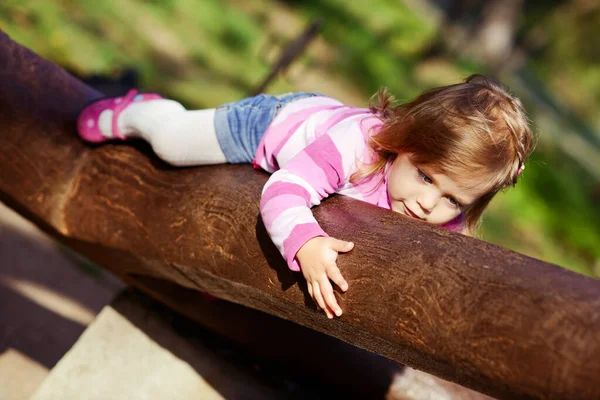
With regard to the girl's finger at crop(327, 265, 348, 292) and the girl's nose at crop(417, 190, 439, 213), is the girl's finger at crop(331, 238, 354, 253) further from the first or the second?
the girl's nose at crop(417, 190, 439, 213)

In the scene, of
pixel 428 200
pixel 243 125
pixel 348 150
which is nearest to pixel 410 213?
pixel 428 200

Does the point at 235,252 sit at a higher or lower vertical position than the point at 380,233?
lower

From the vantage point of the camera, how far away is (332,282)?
64.6 inches

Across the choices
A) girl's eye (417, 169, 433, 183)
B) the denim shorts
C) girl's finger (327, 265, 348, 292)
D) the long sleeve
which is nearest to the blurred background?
girl's eye (417, 169, 433, 183)

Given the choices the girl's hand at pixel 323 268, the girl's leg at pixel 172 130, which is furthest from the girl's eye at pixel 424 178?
the girl's leg at pixel 172 130

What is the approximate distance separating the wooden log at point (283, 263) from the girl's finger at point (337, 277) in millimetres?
24

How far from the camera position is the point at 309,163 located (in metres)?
1.86

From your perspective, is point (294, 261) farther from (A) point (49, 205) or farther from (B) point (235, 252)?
(A) point (49, 205)

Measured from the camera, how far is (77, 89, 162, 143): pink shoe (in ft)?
7.64

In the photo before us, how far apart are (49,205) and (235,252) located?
0.79 m

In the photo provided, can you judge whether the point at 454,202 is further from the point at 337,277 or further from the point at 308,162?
the point at 337,277

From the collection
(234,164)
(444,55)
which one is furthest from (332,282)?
(444,55)

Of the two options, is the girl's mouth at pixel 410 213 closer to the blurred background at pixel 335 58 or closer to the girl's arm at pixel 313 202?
the girl's arm at pixel 313 202

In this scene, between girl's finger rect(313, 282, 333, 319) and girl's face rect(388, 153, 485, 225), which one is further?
girl's face rect(388, 153, 485, 225)
